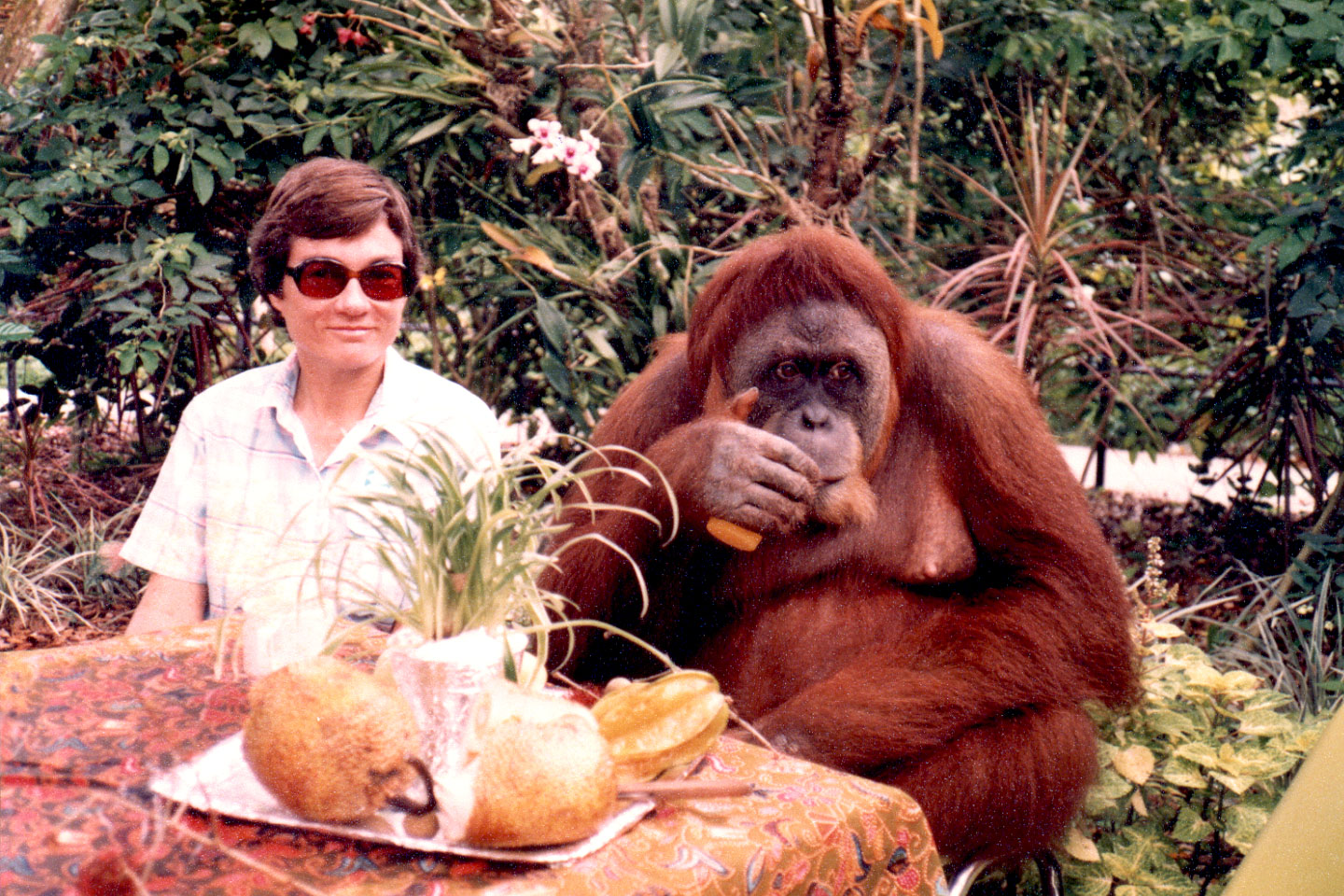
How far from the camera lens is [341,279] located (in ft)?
8.48

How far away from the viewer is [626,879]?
1.30 m

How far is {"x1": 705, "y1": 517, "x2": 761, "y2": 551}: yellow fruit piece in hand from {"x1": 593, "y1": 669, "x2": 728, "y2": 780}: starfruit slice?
2.63 ft

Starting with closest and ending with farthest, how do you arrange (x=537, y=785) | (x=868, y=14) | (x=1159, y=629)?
(x=537, y=785), (x=1159, y=629), (x=868, y=14)

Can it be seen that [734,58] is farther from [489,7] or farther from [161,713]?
[161,713]

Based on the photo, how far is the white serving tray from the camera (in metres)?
1.31

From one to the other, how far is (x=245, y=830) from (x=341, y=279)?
147 centimetres

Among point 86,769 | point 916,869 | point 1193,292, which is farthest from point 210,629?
point 1193,292

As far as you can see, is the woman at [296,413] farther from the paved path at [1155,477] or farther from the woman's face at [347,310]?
the paved path at [1155,477]

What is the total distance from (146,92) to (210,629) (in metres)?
2.77

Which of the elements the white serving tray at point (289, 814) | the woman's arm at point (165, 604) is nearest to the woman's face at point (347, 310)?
the woman's arm at point (165, 604)

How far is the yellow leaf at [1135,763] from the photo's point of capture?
286cm

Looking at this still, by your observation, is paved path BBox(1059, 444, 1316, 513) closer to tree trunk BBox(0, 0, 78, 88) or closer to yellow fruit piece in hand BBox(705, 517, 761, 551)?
yellow fruit piece in hand BBox(705, 517, 761, 551)

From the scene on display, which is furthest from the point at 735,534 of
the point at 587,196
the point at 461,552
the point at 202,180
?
the point at 202,180

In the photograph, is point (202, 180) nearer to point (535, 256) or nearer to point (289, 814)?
point (535, 256)
